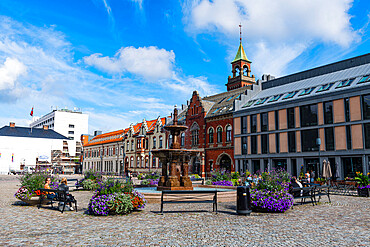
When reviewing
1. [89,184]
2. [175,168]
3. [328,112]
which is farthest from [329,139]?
[89,184]

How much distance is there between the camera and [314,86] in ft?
115

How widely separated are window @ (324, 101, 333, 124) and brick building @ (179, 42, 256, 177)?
504 inches

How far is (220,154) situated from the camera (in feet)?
141

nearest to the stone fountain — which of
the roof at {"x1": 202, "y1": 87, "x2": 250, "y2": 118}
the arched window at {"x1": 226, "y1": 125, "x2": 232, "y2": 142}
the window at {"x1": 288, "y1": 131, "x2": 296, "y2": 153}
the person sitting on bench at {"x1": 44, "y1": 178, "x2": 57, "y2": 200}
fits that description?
the person sitting on bench at {"x1": 44, "y1": 178, "x2": 57, "y2": 200}

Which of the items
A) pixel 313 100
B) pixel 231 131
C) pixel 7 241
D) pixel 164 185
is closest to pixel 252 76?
pixel 231 131

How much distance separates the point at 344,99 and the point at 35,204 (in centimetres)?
2857

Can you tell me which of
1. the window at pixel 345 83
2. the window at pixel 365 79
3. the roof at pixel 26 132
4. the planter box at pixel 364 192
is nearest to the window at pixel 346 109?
the window at pixel 345 83

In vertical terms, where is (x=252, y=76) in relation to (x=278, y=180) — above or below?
above

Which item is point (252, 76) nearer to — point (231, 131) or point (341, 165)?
point (231, 131)

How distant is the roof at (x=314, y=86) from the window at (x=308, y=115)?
49.1 inches

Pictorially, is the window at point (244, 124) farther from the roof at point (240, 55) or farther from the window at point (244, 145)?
the roof at point (240, 55)

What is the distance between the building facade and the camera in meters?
29.4

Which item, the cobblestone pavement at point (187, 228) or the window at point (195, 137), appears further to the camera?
the window at point (195, 137)

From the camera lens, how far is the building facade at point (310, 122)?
2936 centimetres
